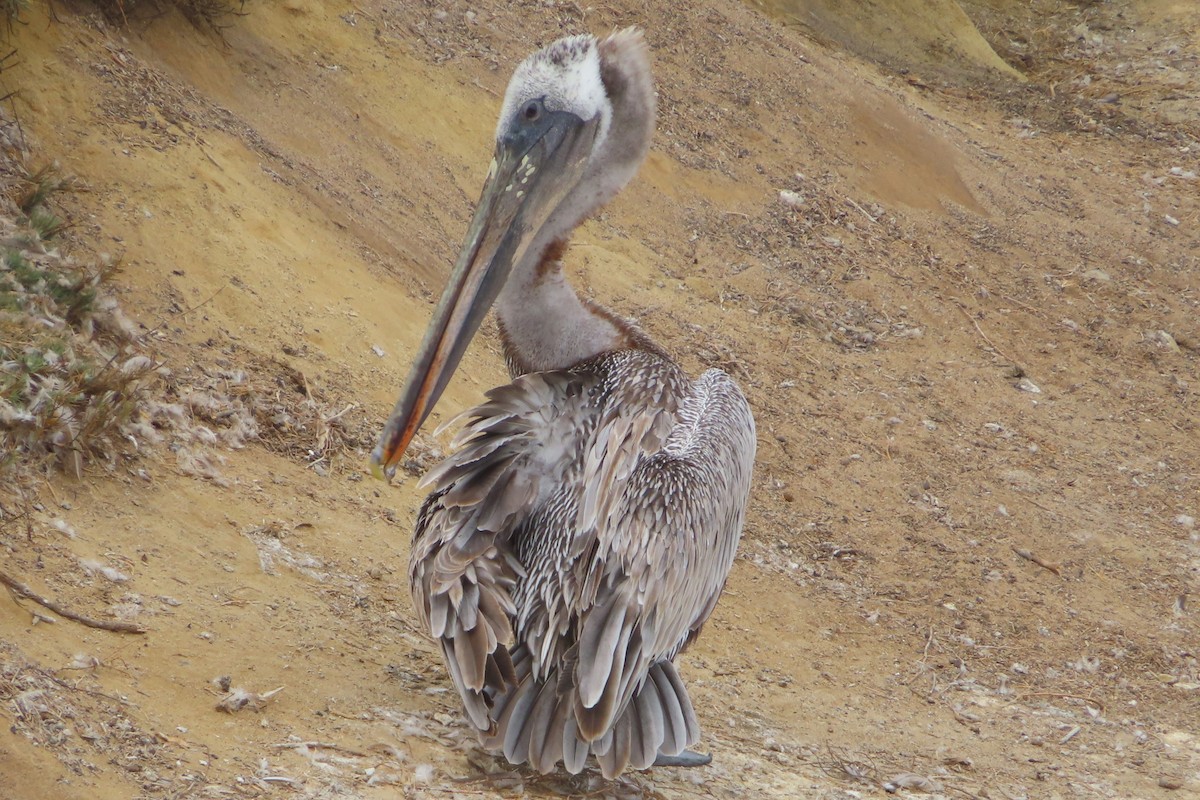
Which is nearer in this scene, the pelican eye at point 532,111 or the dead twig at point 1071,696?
the pelican eye at point 532,111

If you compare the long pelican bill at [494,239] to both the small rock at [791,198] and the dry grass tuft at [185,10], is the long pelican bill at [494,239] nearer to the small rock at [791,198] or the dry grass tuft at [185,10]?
the dry grass tuft at [185,10]

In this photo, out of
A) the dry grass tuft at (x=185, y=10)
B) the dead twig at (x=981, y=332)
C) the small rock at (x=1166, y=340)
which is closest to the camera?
the dry grass tuft at (x=185, y=10)

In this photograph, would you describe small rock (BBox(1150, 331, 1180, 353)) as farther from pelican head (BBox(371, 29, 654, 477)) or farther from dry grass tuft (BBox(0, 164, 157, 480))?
dry grass tuft (BBox(0, 164, 157, 480))

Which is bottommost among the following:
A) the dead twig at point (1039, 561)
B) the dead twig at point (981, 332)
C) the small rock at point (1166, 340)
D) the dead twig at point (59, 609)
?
the dead twig at point (59, 609)

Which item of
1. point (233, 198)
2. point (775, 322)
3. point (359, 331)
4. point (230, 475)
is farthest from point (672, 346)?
point (230, 475)

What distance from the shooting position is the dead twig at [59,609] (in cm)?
379

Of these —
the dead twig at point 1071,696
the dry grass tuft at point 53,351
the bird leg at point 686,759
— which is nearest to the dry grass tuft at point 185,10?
the dry grass tuft at point 53,351

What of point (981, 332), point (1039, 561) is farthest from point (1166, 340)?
point (1039, 561)

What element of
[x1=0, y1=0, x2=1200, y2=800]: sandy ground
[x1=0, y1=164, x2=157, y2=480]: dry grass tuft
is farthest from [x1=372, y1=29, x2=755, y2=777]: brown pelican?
[x1=0, y1=164, x2=157, y2=480]: dry grass tuft

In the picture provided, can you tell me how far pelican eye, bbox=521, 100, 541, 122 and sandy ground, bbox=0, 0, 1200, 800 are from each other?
5.97 ft

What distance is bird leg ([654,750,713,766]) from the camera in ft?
13.6

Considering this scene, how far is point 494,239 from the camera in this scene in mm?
4473

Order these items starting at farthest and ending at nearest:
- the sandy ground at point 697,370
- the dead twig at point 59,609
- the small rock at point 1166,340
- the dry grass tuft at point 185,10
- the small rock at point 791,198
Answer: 1. the small rock at point 791,198
2. the small rock at point 1166,340
3. the dry grass tuft at point 185,10
4. the sandy ground at point 697,370
5. the dead twig at point 59,609

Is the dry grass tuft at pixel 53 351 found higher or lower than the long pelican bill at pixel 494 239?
lower
